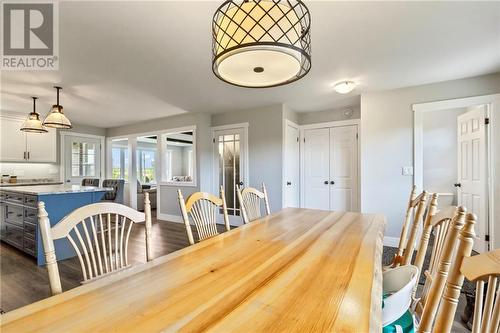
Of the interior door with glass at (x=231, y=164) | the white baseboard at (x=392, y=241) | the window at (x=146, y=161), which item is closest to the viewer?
the white baseboard at (x=392, y=241)

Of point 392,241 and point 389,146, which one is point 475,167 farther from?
point 392,241

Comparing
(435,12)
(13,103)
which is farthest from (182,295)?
(13,103)

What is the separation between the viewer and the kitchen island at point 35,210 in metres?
2.90

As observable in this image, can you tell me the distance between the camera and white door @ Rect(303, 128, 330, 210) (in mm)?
4703

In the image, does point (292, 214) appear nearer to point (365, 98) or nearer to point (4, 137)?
point (365, 98)

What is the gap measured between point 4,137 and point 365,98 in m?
6.75

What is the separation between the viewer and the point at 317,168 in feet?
15.8

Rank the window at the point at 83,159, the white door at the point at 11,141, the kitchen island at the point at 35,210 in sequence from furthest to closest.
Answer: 1. the window at the point at 83,159
2. the white door at the point at 11,141
3. the kitchen island at the point at 35,210

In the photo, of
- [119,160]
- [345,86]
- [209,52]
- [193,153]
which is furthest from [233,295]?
[119,160]

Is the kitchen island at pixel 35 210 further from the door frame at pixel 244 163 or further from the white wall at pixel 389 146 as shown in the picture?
the white wall at pixel 389 146

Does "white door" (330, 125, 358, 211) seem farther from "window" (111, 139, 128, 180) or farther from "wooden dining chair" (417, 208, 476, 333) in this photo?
"window" (111, 139, 128, 180)

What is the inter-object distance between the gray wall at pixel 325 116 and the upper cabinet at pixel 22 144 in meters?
5.61

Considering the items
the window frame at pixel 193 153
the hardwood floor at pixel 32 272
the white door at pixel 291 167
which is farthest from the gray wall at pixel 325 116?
the hardwood floor at pixel 32 272

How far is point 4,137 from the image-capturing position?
465 centimetres
